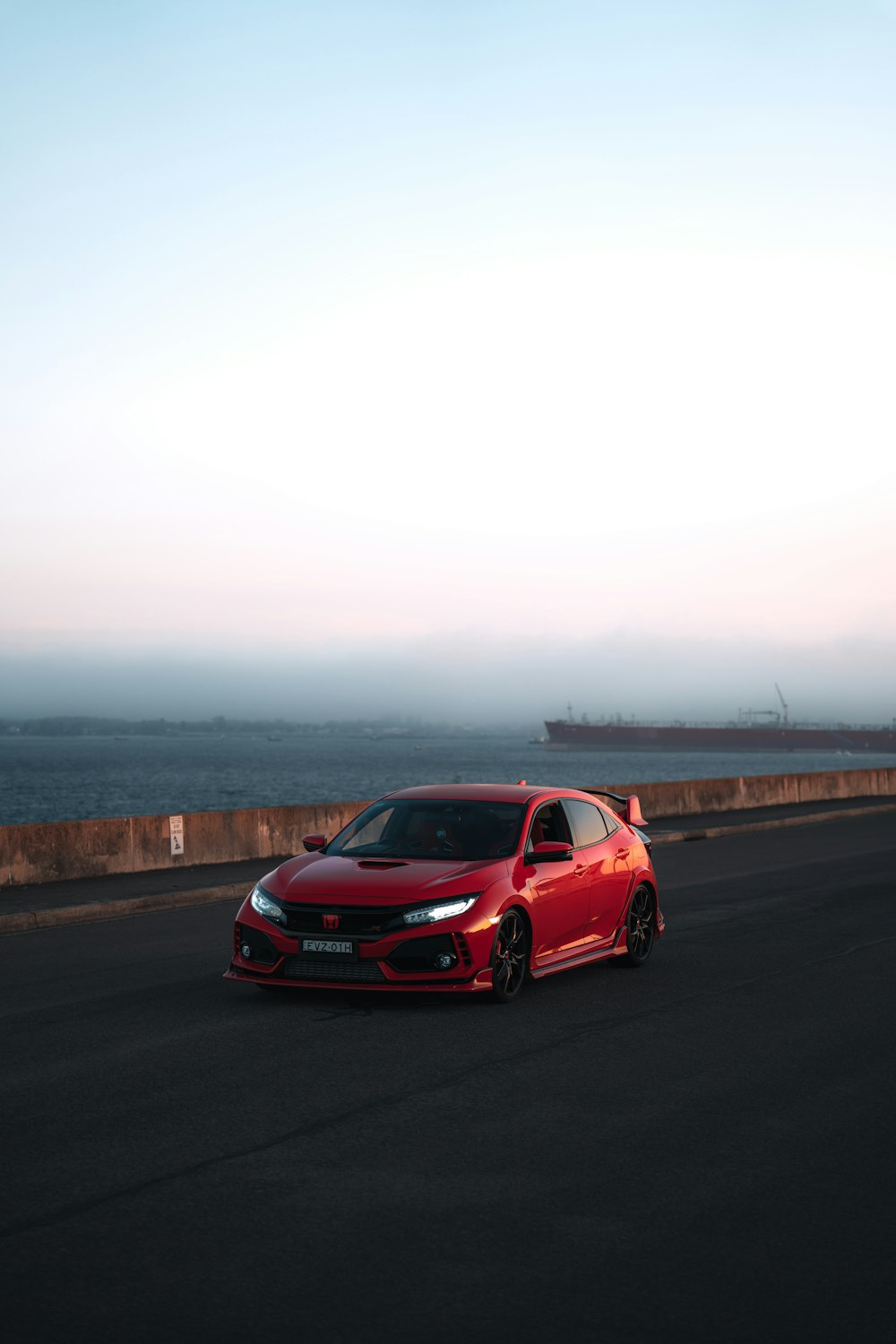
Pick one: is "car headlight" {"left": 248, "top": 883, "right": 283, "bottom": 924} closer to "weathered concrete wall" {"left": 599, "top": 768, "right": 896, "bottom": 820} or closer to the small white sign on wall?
the small white sign on wall

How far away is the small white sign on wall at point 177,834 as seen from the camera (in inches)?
750

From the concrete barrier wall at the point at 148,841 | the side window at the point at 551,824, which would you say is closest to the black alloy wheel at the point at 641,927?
the side window at the point at 551,824

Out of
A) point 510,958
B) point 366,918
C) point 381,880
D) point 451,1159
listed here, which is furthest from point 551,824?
point 451,1159

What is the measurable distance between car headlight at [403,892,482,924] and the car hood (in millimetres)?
56

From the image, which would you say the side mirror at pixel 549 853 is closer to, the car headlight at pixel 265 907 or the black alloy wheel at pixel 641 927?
the black alloy wheel at pixel 641 927

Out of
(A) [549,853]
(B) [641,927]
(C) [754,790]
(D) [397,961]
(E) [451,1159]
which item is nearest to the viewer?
(E) [451,1159]

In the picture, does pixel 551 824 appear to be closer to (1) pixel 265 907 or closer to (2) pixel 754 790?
(1) pixel 265 907

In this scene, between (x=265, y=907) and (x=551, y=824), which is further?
(x=551, y=824)

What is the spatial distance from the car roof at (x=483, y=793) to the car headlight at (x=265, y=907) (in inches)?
52.4

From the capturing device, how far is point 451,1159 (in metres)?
5.93

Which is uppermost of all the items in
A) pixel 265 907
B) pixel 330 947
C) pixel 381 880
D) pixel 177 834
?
pixel 381 880

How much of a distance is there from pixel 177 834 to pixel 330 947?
10.4 m

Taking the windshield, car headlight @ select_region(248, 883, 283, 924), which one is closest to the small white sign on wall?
the windshield

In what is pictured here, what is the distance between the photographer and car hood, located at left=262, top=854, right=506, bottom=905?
926 cm
